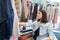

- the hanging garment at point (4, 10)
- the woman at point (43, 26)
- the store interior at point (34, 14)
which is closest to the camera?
the hanging garment at point (4, 10)

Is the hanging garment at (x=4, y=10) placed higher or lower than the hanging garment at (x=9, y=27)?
higher

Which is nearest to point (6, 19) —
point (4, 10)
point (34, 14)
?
point (4, 10)

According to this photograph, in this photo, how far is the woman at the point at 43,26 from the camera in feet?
5.02

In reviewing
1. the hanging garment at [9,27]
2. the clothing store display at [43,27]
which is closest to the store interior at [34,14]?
the clothing store display at [43,27]

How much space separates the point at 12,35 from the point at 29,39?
399 mm

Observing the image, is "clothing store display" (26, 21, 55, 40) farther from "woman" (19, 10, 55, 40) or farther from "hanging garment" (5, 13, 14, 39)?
"hanging garment" (5, 13, 14, 39)

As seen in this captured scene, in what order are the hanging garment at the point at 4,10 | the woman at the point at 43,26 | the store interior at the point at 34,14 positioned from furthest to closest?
1. the woman at the point at 43,26
2. the store interior at the point at 34,14
3. the hanging garment at the point at 4,10

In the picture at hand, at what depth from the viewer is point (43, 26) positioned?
5.07 feet

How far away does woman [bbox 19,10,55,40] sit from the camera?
5.02 feet

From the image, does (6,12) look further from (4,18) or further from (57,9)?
(57,9)

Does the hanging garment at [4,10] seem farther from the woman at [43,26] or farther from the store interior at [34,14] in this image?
the woman at [43,26]

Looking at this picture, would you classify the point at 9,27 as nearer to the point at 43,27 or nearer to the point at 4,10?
the point at 4,10

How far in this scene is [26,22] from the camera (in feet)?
4.97

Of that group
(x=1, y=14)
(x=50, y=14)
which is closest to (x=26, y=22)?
(x=50, y=14)
